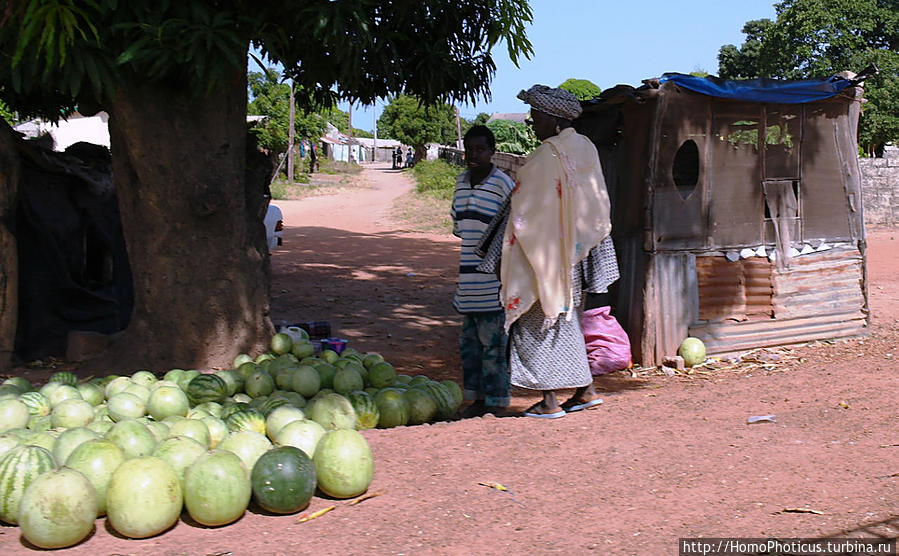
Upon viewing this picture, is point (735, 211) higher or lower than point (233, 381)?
Answer: higher

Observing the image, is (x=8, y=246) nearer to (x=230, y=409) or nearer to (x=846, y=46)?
(x=230, y=409)

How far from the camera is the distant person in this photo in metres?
5.31

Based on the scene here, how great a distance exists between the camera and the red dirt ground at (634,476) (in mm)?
3268

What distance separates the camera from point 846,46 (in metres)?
26.7

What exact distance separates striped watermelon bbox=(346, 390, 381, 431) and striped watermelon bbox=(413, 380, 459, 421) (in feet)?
1.39

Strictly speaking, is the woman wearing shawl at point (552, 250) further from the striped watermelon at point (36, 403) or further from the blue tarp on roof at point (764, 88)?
the striped watermelon at point (36, 403)

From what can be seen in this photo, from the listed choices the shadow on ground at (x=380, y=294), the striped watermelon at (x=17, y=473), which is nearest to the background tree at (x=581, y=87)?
the shadow on ground at (x=380, y=294)

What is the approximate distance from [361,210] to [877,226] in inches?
560

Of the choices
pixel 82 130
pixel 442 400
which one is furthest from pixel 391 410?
pixel 82 130

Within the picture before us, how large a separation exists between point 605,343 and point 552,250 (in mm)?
2285

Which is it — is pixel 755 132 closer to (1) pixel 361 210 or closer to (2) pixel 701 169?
(2) pixel 701 169

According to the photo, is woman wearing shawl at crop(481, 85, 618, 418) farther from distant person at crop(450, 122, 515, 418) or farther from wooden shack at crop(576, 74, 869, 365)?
wooden shack at crop(576, 74, 869, 365)

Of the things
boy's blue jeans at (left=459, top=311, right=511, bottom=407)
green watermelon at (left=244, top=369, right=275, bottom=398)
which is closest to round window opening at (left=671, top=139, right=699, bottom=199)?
boy's blue jeans at (left=459, top=311, right=511, bottom=407)

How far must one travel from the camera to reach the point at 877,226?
61.1 feet
